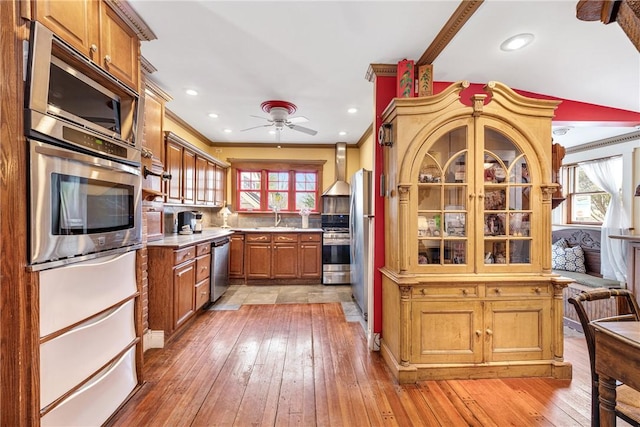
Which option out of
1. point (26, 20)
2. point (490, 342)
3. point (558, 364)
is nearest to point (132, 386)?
point (26, 20)

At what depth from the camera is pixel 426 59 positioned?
2379 mm

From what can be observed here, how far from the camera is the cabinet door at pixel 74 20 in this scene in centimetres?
129

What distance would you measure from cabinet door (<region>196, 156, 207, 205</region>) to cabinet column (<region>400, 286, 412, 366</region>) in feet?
11.0

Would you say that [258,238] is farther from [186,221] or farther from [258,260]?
[186,221]

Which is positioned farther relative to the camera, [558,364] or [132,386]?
[558,364]

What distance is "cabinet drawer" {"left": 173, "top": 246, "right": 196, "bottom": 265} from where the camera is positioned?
2.73 meters

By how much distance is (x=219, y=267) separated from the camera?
13.1ft

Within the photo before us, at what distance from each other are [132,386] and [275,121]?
9.57ft

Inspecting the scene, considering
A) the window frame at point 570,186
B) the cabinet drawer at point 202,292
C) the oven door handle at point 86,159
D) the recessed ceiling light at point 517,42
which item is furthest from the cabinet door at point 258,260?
the window frame at point 570,186

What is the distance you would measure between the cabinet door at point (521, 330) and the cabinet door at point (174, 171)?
11.7 ft

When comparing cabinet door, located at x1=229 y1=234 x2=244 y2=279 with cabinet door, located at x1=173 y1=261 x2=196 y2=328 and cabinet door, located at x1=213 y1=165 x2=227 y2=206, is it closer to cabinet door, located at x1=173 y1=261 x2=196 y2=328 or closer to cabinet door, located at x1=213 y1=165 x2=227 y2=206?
cabinet door, located at x1=213 y1=165 x2=227 y2=206

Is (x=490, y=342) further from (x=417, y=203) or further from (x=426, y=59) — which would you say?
(x=426, y=59)

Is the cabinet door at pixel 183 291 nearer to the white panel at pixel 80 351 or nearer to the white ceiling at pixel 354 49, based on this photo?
the white panel at pixel 80 351

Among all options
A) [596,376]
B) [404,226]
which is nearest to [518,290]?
[596,376]
